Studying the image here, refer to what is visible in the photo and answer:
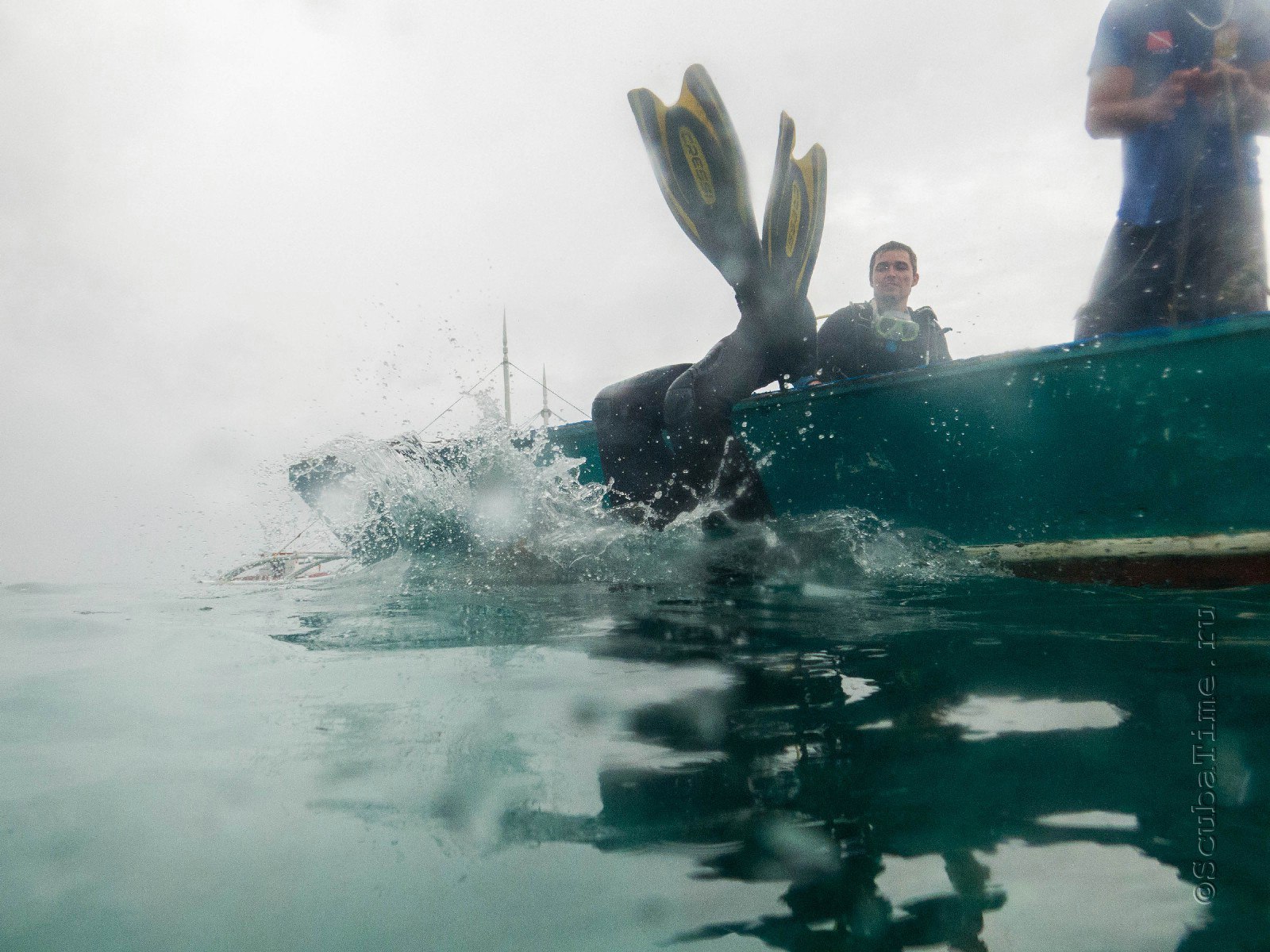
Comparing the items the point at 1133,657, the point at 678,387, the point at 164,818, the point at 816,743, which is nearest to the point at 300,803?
the point at 164,818

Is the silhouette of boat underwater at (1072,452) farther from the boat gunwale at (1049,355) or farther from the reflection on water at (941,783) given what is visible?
the reflection on water at (941,783)

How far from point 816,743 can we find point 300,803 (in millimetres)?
891

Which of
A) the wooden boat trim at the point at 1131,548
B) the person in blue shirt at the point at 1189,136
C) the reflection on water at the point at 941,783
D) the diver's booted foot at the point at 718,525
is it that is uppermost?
the person in blue shirt at the point at 1189,136

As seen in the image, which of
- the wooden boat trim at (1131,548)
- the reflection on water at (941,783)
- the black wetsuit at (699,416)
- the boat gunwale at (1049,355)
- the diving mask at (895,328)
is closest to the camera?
the reflection on water at (941,783)

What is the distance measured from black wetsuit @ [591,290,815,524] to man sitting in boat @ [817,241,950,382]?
1.68ft

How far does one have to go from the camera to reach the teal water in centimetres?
88

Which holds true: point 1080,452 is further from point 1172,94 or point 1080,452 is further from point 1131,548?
point 1172,94

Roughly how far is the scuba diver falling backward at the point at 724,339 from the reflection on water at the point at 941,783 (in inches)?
78.4

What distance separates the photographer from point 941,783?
1192mm

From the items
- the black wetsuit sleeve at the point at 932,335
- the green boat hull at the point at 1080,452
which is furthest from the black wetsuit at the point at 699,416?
the black wetsuit sleeve at the point at 932,335

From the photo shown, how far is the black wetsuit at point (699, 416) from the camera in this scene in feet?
13.5

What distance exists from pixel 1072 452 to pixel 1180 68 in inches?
68.2

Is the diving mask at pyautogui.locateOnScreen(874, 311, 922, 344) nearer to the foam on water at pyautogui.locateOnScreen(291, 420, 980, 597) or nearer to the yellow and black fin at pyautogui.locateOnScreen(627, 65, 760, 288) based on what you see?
the yellow and black fin at pyautogui.locateOnScreen(627, 65, 760, 288)

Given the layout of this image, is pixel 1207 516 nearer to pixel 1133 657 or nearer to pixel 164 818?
pixel 1133 657
